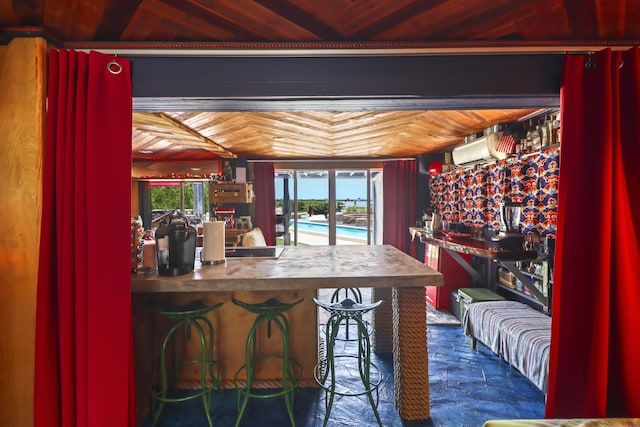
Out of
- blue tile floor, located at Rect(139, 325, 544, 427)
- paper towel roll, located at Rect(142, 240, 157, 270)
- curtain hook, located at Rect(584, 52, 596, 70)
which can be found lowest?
blue tile floor, located at Rect(139, 325, 544, 427)

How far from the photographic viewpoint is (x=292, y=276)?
201 centimetres

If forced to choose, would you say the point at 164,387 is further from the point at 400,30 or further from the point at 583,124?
the point at 583,124

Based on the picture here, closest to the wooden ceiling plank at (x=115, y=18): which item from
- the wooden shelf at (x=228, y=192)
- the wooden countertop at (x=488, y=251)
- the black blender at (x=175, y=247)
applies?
the black blender at (x=175, y=247)

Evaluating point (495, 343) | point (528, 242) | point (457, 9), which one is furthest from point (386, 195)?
point (457, 9)

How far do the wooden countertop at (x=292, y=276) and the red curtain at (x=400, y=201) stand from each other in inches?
153

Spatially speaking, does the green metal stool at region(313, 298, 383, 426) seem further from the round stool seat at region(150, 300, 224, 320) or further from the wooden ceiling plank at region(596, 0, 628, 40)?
the wooden ceiling plank at region(596, 0, 628, 40)

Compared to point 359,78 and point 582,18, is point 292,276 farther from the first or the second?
point 582,18

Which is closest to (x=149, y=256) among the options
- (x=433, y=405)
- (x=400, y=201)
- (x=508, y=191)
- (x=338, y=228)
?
(x=433, y=405)

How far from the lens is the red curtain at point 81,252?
1.63 meters

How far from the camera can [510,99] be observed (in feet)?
6.44

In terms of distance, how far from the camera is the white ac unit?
349cm

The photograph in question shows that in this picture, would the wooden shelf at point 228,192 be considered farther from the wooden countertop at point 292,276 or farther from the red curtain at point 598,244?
the red curtain at point 598,244

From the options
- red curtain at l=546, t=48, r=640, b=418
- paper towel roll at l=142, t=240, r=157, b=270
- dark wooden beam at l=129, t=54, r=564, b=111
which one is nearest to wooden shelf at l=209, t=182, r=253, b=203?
paper towel roll at l=142, t=240, r=157, b=270

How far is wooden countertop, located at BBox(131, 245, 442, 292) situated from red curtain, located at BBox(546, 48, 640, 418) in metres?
0.72
